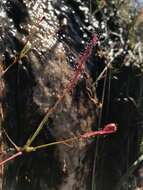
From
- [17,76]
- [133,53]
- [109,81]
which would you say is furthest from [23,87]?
[133,53]

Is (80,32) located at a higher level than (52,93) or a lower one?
higher

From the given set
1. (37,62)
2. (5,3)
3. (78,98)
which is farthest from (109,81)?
(5,3)

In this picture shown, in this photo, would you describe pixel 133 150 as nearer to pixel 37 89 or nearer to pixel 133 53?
pixel 133 53

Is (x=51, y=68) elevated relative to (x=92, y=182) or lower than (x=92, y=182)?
elevated

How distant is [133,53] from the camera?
300 centimetres

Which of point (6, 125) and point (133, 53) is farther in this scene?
point (133, 53)

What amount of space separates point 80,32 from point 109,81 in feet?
0.93

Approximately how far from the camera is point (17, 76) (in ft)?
8.21

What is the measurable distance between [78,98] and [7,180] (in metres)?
0.53

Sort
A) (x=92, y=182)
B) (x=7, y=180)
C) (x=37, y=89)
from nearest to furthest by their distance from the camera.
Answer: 1. (x=7, y=180)
2. (x=37, y=89)
3. (x=92, y=182)

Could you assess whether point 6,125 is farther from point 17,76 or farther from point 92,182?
point 92,182

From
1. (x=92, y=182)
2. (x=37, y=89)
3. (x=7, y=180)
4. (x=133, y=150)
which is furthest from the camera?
(x=133, y=150)

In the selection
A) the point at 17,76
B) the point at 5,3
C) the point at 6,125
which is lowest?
the point at 6,125

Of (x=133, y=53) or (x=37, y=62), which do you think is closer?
(x=37, y=62)
